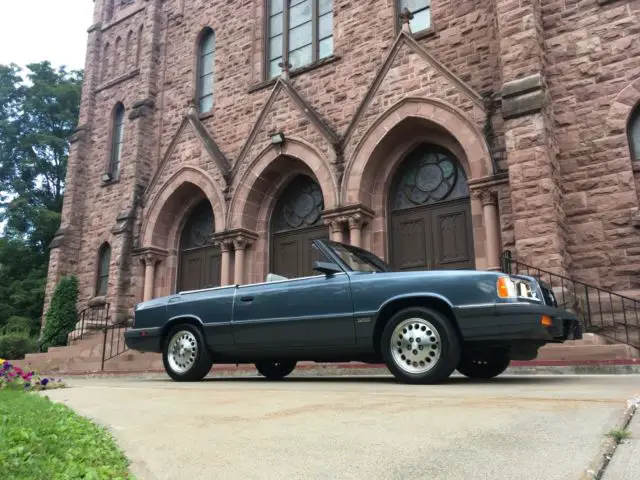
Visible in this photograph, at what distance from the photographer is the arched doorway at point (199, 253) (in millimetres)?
16797

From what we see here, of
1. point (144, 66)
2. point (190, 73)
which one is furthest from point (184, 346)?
point (144, 66)

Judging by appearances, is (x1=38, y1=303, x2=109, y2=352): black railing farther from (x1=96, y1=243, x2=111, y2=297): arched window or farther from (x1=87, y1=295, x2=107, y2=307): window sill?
(x1=96, y1=243, x2=111, y2=297): arched window

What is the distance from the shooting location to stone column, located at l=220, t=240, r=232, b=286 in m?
15.1

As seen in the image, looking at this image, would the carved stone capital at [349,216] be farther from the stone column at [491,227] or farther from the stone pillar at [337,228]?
the stone column at [491,227]

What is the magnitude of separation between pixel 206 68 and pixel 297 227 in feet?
23.5

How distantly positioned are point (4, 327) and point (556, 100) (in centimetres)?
2199

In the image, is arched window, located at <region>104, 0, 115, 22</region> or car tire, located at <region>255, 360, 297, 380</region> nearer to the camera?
car tire, located at <region>255, 360, 297, 380</region>

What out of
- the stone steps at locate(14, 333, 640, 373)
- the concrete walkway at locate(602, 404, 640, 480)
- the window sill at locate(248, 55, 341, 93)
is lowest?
the concrete walkway at locate(602, 404, 640, 480)

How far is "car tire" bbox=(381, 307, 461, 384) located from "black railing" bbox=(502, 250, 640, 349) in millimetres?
4331

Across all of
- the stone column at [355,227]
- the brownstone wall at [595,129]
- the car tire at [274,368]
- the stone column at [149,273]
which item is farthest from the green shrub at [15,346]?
the brownstone wall at [595,129]

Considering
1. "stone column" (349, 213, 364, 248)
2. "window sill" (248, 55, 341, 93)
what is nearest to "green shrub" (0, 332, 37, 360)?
"window sill" (248, 55, 341, 93)

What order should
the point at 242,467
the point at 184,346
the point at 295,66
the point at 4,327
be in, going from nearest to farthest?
the point at 242,467, the point at 184,346, the point at 295,66, the point at 4,327

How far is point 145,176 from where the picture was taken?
60.6 ft

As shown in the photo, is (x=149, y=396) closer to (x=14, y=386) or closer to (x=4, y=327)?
(x=14, y=386)
